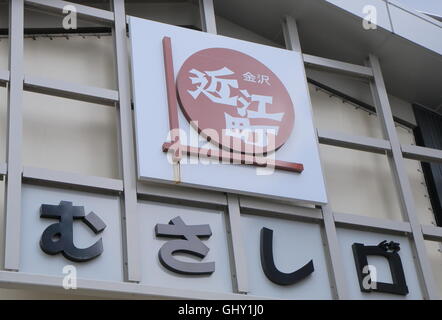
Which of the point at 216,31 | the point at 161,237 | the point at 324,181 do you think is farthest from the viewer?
the point at 216,31

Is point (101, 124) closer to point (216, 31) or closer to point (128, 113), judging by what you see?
point (128, 113)

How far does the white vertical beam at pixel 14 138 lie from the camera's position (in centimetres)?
544

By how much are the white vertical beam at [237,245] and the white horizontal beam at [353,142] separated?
128 cm

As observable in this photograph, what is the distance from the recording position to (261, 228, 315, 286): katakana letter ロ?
6227mm

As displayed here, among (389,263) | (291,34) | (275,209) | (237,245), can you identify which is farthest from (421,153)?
(237,245)

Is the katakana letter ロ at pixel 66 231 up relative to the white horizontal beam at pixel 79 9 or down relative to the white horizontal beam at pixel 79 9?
down

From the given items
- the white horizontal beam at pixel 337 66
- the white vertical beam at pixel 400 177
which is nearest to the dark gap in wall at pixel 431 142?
the white vertical beam at pixel 400 177

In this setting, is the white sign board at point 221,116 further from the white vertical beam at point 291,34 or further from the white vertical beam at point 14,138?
the white vertical beam at point 14,138

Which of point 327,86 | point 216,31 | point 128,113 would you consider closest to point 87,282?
A: point 128,113

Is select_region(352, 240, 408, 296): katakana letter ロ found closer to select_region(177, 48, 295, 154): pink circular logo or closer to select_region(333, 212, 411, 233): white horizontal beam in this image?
select_region(333, 212, 411, 233): white horizontal beam

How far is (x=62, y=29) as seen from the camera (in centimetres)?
720

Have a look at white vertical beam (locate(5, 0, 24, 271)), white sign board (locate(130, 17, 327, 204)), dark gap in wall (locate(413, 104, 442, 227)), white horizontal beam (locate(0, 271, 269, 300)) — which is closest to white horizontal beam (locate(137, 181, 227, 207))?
white sign board (locate(130, 17, 327, 204))

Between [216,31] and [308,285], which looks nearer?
[308,285]

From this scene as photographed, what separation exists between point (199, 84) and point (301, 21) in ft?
5.36
